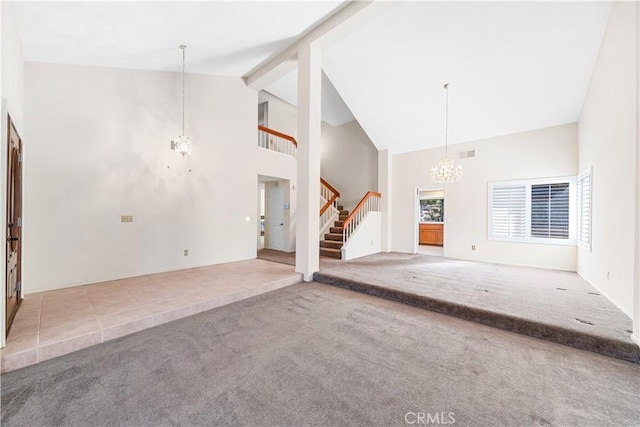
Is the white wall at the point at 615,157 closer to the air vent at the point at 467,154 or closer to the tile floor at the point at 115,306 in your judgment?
the air vent at the point at 467,154

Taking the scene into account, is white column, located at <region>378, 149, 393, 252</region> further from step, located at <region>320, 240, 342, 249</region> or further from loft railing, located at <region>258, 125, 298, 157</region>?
loft railing, located at <region>258, 125, 298, 157</region>

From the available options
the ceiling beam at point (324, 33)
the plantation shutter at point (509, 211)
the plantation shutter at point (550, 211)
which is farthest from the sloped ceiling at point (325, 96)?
the plantation shutter at point (550, 211)

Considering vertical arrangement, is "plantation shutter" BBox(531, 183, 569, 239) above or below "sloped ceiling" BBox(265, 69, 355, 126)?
below

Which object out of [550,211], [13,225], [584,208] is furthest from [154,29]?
[550,211]

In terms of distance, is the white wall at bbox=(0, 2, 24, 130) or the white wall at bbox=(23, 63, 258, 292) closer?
the white wall at bbox=(0, 2, 24, 130)

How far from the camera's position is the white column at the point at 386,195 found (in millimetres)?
7867

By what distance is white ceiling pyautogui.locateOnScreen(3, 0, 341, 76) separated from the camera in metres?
3.01

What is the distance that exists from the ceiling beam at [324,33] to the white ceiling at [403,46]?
21 cm

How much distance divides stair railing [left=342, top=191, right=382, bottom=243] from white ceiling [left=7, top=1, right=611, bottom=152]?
2520 millimetres

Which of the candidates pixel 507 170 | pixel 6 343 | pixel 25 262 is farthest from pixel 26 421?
pixel 507 170

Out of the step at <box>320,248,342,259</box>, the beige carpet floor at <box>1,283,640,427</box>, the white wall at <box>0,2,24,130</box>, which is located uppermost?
the white wall at <box>0,2,24,130</box>

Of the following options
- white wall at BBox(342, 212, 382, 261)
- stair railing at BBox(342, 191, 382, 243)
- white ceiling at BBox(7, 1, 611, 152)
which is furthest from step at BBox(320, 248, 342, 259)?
white ceiling at BBox(7, 1, 611, 152)

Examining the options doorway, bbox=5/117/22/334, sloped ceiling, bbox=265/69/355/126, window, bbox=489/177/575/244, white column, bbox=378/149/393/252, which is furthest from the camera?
white column, bbox=378/149/393/252

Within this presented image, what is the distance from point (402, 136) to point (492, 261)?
4.13 metres
